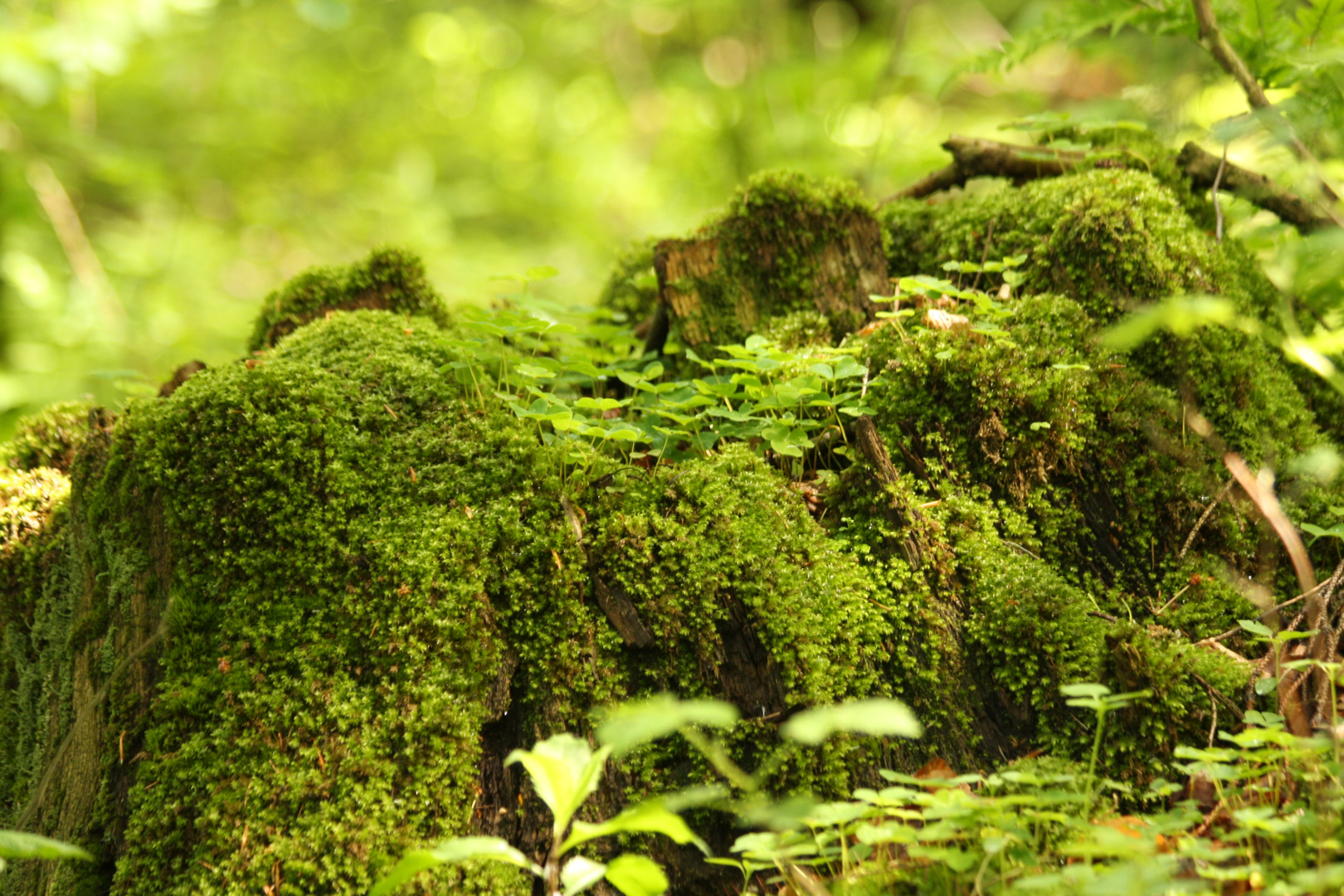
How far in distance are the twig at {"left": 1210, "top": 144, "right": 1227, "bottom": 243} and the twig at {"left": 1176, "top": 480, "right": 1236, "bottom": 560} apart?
124 centimetres

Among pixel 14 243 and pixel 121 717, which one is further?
pixel 14 243

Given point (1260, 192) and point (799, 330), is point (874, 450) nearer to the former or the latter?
point (799, 330)

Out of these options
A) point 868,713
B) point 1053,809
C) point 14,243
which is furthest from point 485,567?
point 14,243

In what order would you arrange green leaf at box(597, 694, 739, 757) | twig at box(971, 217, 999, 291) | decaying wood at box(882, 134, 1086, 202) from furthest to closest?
decaying wood at box(882, 134, 1086, 202) → twig at box(971, 217, 999, 291) → green leaf at box(597, 694, 739, 757)

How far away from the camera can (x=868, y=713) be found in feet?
3.96

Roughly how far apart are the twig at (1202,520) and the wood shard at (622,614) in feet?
6.13

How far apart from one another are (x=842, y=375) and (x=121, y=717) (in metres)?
2.53

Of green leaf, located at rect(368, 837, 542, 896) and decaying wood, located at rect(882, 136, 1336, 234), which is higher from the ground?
decaying wood, located at rect(882, 136, 1336, 234)

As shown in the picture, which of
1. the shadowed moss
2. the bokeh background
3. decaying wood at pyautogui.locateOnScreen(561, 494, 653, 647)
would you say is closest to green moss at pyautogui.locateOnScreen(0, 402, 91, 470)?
the bokeh background

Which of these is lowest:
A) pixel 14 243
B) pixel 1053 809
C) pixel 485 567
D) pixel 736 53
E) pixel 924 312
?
pixel 1053 809

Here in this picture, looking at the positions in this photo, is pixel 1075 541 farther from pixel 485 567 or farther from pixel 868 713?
pixel 485 567

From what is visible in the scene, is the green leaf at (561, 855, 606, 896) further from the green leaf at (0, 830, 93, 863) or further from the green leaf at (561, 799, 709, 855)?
the green leaf at (0, 830, 93, 863)

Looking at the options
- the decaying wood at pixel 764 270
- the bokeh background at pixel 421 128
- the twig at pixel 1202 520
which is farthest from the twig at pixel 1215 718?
the bokeh background at pixel 421 128

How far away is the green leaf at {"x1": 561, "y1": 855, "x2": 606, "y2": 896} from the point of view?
4.29 feet
